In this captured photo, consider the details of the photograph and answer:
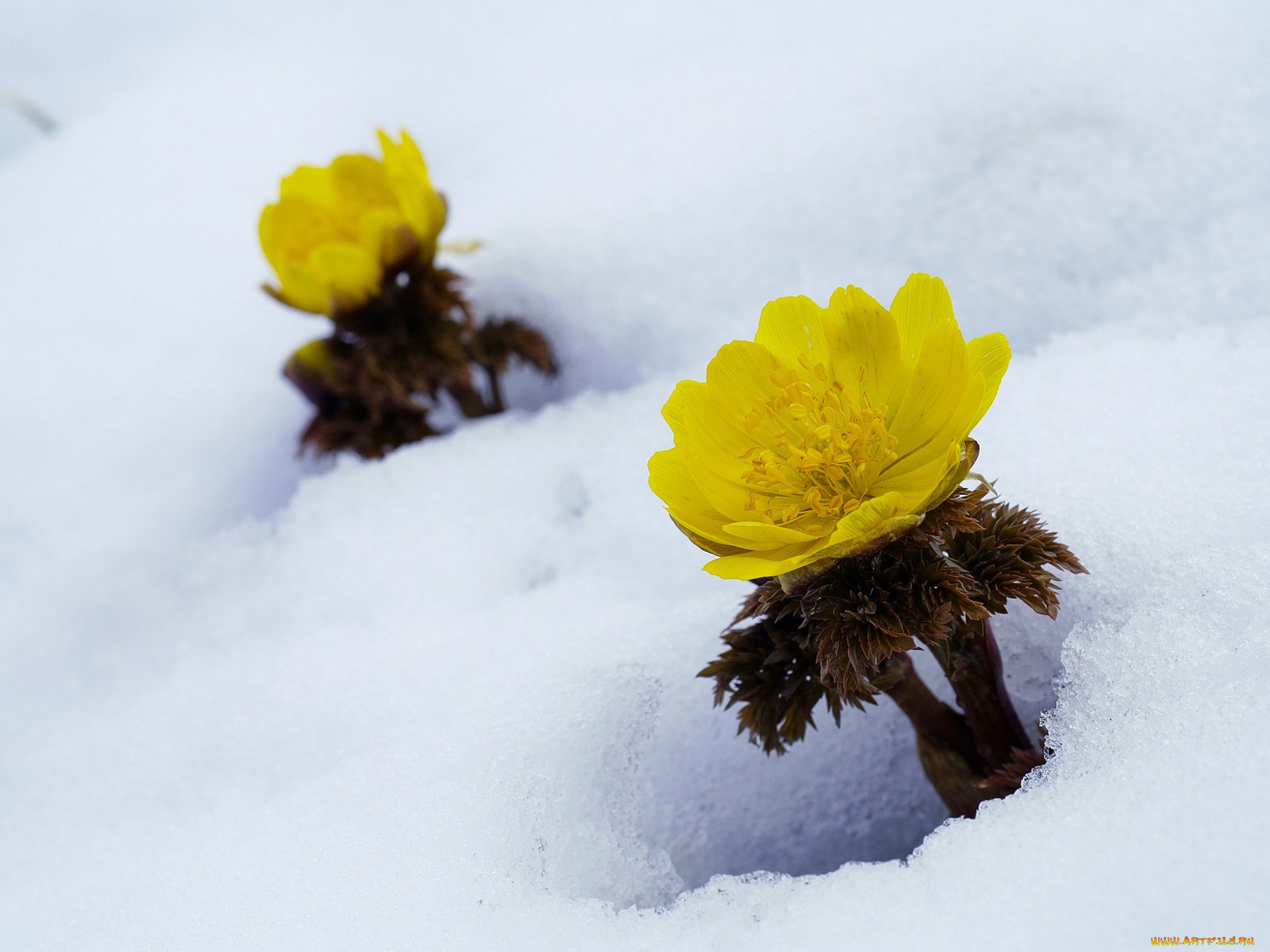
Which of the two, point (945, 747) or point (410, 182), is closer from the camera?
point (945, 747)

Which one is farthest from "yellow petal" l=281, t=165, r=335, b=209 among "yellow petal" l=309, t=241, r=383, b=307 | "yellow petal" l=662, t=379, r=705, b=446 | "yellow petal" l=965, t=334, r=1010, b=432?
"yellow petal" l=965, t=334, r=1010, b=432

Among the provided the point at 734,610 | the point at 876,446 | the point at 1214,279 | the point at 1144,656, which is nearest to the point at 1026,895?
the point at 1144,656

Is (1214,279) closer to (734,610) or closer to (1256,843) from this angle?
(734,610)

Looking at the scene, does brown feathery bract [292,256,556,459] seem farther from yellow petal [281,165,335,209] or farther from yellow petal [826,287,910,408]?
yellow petal [826,287,910,408]

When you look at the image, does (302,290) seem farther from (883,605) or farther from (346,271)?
(883,605)

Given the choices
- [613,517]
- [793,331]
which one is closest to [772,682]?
[793,331]
